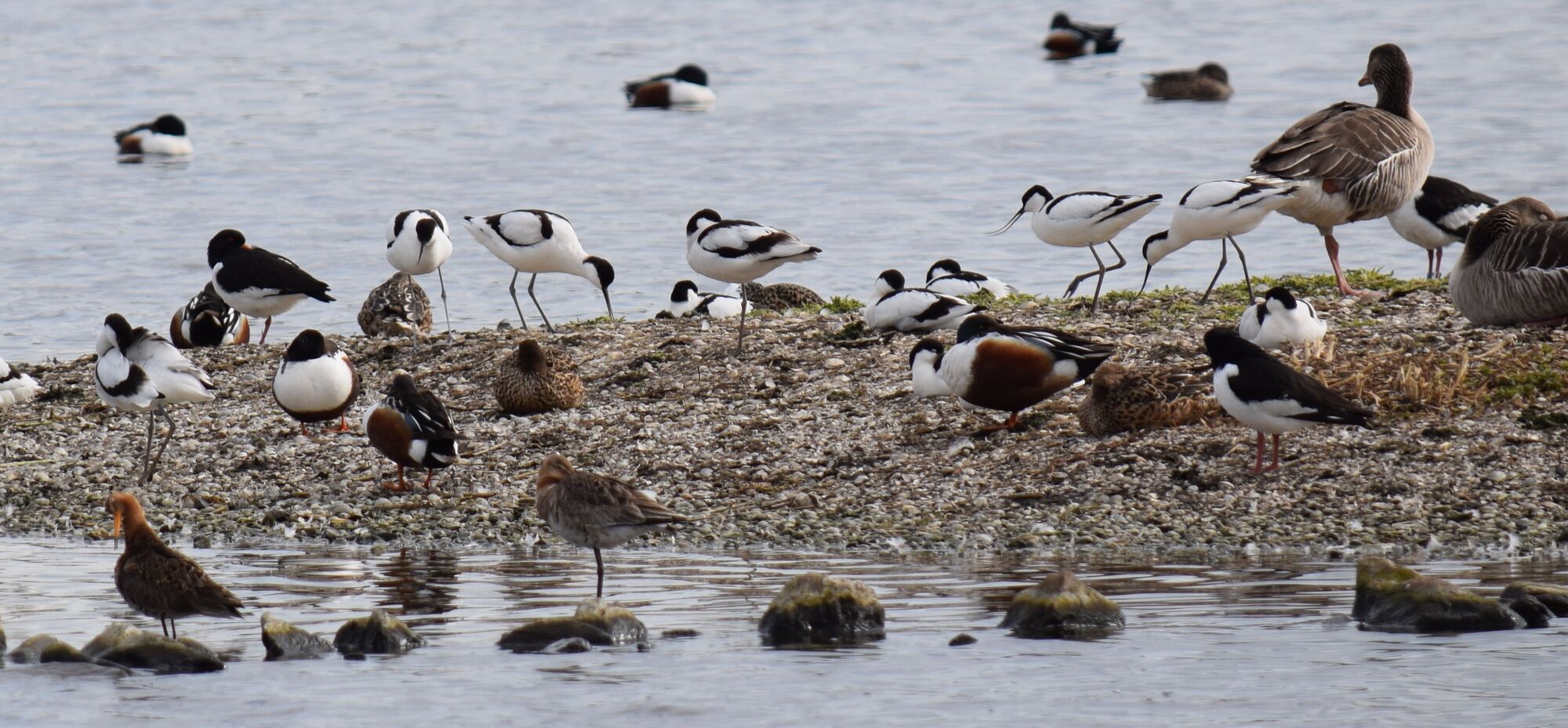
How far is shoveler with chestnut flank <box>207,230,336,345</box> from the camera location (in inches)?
596

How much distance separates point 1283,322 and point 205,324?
9.33m

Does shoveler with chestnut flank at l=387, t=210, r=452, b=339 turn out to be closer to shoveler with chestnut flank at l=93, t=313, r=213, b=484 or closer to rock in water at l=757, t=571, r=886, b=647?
shoveler with chestnut flank at l=93, t=313, r=213, b=484

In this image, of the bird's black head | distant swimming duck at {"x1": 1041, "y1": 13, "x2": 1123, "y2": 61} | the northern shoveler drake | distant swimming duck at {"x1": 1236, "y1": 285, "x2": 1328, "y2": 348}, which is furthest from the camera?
distant swimming duck at {"x1": 1041, "y1": 13, "x2": 1123, "y2": 61}

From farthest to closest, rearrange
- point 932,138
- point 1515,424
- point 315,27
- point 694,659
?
point 315,27 < point 932,138 < point 1515,424 < point 694,659

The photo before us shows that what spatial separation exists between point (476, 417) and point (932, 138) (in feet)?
68.8

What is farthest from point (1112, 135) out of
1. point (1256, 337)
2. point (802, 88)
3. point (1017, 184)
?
point (1256, 337)

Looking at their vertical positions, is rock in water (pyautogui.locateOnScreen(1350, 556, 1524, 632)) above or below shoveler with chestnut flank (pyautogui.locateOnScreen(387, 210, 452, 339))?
below

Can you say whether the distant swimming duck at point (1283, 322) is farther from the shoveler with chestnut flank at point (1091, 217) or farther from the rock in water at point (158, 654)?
the rock in water at point (158, 654)

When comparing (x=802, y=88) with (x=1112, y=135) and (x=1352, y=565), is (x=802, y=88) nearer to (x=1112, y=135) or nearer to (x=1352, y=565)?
(x=1112, y=135)

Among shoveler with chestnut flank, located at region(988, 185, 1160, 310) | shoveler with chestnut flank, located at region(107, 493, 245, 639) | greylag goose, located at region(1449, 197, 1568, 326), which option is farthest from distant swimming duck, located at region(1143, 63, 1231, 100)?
shoveler with chestnut flank, located at region(107, 493, 245, 639)

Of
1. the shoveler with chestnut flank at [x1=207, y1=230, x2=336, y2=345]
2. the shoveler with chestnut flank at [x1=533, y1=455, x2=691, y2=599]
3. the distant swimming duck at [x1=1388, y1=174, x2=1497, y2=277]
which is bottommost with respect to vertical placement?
the shoveler with chestnut flank at [x1=533, y1=455, x2=691, y2=599]

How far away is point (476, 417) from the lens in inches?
505

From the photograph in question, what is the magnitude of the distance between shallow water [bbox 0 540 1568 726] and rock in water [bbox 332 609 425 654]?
0.11m

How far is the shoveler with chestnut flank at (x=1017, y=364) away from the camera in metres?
11.2
